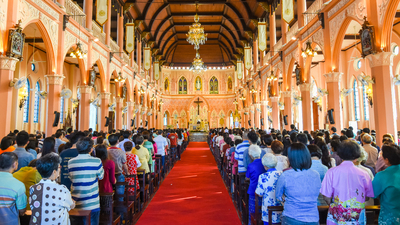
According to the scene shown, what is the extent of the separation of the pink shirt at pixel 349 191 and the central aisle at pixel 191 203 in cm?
293

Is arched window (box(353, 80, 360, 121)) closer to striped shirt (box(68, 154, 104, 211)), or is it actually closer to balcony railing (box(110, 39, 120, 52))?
balcony railing (box(110, 39, 120, 52))

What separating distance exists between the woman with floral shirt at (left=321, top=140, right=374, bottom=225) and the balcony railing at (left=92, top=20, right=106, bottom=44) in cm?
1616

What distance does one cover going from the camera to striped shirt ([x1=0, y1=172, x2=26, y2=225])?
2.63 m

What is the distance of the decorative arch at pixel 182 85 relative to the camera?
41.8 metres

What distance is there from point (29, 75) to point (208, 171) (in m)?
14.1

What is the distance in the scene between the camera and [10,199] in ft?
8.71

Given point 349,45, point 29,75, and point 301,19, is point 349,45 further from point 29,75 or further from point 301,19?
point 29,75

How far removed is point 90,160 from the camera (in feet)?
11.9

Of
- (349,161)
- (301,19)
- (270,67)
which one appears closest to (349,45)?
(270,67)

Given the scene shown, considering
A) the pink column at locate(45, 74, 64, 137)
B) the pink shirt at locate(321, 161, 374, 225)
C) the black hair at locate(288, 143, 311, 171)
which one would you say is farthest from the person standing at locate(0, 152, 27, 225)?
the pink column at locate(45, 74, 64, 137)

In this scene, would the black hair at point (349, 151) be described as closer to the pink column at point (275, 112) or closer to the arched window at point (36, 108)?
the pink column at point (275, 112)

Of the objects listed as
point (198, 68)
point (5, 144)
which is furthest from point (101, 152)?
point (198, 68)

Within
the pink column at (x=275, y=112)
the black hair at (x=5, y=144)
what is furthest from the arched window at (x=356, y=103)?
the black hair at (x=5, y=144)

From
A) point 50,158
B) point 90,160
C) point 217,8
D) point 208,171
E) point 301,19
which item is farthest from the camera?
point 217,8
